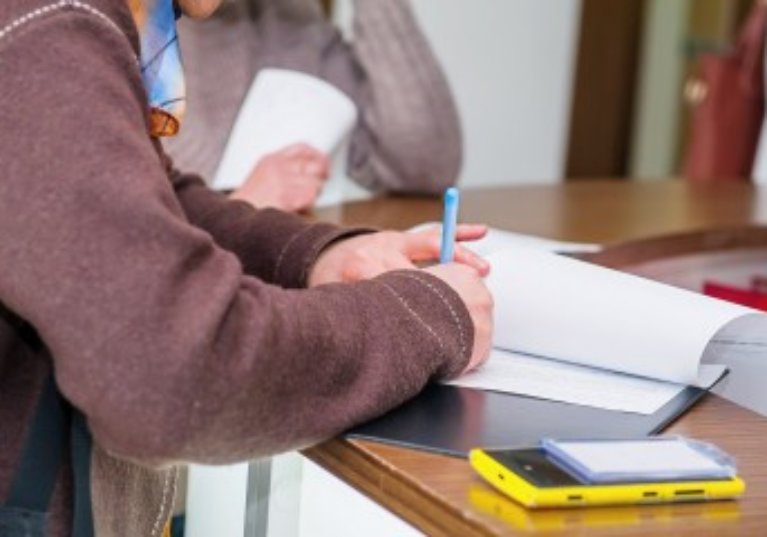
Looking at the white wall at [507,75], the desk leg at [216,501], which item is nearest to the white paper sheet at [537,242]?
the desk leg at [216,501]

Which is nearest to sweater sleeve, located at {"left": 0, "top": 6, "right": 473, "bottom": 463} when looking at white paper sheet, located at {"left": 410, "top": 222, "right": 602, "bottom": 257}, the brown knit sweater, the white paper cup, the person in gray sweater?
the brown knit sweater

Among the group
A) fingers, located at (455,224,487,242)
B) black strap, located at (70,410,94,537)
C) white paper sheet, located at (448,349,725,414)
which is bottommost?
black strap, located at (70,410,94,537)

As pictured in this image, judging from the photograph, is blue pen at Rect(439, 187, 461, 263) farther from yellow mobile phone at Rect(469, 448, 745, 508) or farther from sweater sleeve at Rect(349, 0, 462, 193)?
sweater sleeve at Rect(349, 0, 462, 193)

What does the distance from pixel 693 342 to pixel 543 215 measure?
96 centimetres

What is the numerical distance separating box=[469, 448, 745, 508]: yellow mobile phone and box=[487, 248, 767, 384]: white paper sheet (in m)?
0.22

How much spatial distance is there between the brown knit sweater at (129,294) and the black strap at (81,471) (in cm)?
8

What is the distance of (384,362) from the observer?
0.95m

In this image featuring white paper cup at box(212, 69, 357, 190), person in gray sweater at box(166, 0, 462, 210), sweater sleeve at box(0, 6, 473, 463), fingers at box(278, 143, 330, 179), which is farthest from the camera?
person in gray sweater at box(166, 0, 462, 210)

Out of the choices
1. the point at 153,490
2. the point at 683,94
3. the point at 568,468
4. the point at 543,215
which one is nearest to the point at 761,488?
the point at 568,468

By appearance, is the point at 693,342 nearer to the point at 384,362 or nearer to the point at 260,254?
the point at 384,362

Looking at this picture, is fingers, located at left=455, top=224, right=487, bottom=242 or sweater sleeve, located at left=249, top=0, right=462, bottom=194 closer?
fingers, located at left=455, top=224, right=487, bottom=242

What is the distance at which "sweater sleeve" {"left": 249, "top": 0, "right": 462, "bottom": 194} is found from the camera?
7.14 ft

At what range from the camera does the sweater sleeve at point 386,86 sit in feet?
7.14

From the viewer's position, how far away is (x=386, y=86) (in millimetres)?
2186
